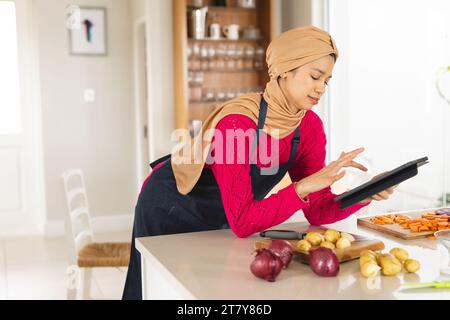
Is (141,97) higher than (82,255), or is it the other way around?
(141,97)

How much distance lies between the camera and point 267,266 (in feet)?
4.29

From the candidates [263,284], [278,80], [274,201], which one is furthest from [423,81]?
[263,284]

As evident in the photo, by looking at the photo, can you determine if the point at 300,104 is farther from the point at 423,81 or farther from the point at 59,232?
the point at 59,232

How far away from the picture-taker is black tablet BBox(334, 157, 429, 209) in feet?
4.96

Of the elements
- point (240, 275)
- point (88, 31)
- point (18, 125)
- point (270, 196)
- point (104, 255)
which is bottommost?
point (104, 255)

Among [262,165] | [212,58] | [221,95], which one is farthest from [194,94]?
[262,165]

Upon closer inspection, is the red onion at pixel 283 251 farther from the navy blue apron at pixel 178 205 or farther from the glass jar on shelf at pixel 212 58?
the glass jar on shelf at pixel 212 58

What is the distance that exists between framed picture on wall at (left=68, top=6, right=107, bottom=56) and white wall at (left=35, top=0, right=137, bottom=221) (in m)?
0.06

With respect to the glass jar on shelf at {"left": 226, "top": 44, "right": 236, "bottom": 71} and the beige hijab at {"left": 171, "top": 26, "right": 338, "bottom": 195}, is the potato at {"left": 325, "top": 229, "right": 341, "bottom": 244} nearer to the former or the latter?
the beige hijab at {"left": 171, "top": 26, "right": 338, "bottom": 195}

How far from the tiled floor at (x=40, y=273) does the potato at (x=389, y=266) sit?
7.07 feet

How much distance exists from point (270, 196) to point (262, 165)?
216 millimetres

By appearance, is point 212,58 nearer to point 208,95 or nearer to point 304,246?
point 208,95

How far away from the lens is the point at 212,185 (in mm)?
2010

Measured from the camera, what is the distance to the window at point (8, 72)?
5355 mm
